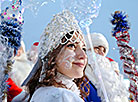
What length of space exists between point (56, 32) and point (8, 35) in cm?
30

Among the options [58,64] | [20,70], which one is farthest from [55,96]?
[20,70]

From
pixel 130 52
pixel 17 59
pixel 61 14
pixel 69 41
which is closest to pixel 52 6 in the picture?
pixel 61 14

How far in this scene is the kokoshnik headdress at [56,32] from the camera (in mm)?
1312

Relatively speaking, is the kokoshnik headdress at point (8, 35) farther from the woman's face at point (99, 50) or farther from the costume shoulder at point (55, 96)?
the woman's face at point (99, 50)

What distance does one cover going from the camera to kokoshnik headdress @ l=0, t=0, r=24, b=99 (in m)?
1.20

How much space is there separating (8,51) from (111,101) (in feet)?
3.38

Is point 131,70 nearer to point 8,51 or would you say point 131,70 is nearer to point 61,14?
point 61,14

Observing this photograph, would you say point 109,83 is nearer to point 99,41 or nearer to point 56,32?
point 99,41

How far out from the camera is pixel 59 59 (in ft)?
4.20

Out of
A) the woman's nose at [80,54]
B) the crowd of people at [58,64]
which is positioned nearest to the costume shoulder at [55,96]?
the crowd of people at [58,64]

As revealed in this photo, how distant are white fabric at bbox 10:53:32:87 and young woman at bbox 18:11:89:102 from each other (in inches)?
50.2

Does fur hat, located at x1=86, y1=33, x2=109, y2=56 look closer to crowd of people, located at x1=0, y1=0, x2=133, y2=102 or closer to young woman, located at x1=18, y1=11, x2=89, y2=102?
crowd of people, located at x1=0, y1=0, x2=133, y2=102

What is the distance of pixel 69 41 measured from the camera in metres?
1.31

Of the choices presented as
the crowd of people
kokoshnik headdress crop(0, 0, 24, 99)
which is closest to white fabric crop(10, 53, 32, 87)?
the crowd of people
